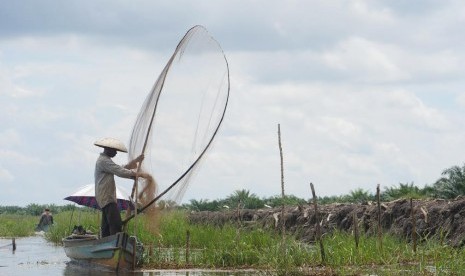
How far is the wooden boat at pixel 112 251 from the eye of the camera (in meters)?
15.7

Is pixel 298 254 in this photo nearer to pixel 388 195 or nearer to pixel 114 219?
pixel 114 219

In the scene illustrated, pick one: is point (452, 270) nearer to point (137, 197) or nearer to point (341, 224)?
point (137, 197)

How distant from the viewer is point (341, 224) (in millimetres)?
23953

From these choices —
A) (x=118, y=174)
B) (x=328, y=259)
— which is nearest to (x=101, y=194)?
(x=118, y=174)

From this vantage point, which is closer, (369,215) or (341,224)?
(369,215)

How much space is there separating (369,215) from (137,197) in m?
8.20

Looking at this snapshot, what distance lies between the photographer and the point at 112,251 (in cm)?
1588

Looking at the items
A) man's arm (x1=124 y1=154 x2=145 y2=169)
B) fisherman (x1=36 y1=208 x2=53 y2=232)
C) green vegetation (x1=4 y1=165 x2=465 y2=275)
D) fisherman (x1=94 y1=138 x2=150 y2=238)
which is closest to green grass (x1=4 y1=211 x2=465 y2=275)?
green vegetation (x1=4 y1=165 x2=465 y2=275)

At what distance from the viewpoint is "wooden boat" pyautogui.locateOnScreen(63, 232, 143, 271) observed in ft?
51.6

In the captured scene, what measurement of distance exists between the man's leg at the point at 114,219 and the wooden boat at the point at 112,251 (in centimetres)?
23

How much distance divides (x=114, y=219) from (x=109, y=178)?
2.31ft

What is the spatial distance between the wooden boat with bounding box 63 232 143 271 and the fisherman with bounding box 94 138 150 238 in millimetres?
328

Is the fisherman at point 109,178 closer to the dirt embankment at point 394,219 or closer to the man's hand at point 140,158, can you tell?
the man's hand at point 140,158

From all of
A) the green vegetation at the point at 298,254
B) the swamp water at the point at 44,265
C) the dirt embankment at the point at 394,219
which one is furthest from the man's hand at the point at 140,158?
the dirt embankment at the point at 394,219
